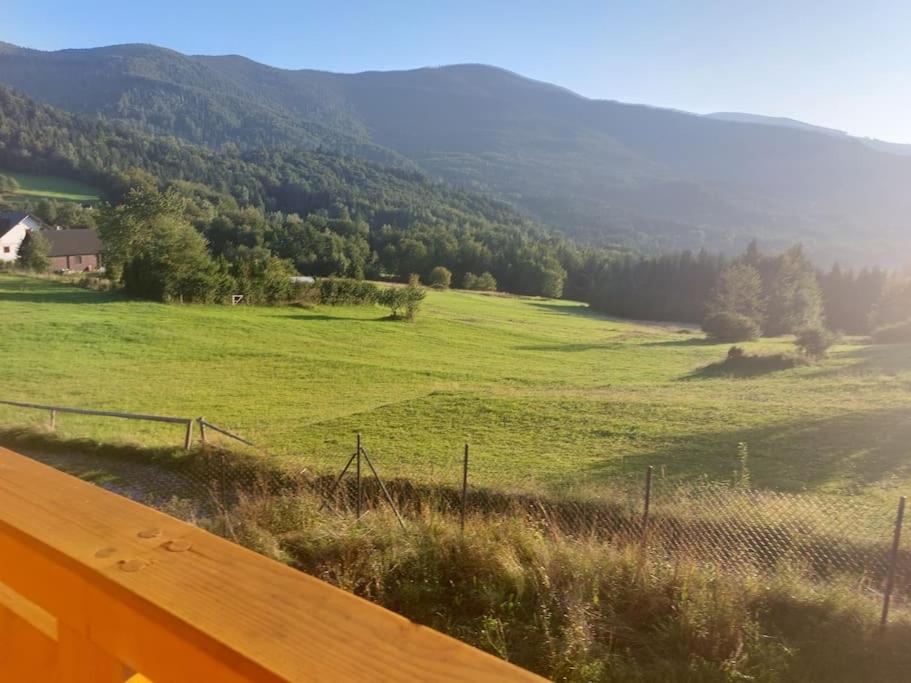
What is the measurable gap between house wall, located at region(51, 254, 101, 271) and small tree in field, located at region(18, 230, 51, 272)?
9.50 ft

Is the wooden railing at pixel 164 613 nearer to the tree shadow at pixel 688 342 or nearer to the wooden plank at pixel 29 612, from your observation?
the wooden plank at pixel 29 612

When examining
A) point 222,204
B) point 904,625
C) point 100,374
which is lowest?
point 100,374

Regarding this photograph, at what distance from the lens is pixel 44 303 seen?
37.1 meters

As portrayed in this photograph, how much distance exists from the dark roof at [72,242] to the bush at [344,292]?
110 feet

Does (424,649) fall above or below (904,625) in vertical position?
above

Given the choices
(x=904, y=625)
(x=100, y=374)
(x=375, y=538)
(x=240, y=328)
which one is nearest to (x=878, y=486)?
(x=904, y=625)

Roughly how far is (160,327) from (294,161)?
143751 mm

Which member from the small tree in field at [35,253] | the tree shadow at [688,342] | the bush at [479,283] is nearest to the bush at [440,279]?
the bush at [479,283]

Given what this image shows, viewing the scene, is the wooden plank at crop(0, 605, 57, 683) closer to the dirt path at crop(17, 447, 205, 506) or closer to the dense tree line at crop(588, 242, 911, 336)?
the dirt path at crop(17, 447, 205, 506)

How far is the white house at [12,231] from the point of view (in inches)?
2640

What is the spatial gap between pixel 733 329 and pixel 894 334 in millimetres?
10890

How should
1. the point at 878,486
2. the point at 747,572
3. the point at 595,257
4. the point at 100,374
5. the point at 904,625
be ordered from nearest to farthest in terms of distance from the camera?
the point at 904,625 < the point at 747,572 < the point at 878,486 < the point at 100,374 < the point at 595,257

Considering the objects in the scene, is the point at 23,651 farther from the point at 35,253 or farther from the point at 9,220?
the point at 9,220

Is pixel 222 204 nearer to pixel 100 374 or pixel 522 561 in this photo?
pixel 100 374
